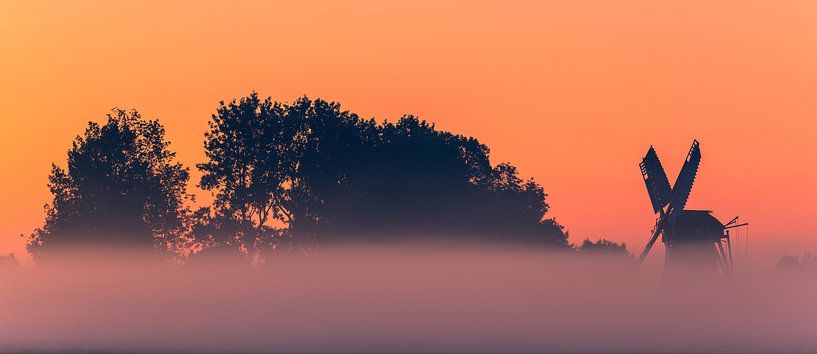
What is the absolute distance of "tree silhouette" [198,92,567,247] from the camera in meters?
141

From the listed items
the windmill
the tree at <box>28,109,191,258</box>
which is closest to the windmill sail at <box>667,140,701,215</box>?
the windmill

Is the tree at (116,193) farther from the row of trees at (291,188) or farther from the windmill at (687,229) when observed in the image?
the windmill at (687,229)

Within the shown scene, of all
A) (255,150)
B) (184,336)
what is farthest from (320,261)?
(184,336)

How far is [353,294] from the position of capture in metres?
144

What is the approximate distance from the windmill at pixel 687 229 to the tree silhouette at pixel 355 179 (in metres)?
14.7

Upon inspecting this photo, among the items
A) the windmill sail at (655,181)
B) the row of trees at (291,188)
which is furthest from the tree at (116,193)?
the windmill sail at (655,181)

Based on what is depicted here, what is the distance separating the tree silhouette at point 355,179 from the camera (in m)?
141

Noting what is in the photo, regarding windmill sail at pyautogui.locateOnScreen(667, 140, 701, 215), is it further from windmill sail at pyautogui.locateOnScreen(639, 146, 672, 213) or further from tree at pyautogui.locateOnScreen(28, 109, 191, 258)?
tree at pyautogui.locateOnScreen(28, 109, 191, 258)

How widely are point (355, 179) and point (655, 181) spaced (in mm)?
24471

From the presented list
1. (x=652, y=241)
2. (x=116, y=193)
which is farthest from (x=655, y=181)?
(x=116, y=193)

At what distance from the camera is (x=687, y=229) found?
13225cm

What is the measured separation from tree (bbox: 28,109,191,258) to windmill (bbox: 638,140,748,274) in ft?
138

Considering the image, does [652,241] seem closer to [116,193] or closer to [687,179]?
[687,179]

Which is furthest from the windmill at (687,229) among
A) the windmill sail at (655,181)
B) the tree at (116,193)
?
the tree at (116,193)
